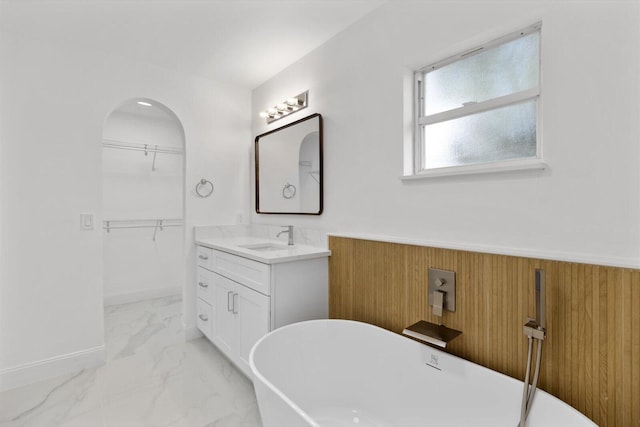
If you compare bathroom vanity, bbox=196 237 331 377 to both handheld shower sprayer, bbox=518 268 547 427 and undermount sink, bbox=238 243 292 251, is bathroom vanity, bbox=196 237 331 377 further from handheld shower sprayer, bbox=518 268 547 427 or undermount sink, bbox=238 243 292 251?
handheld shower sprayer, bbox=518 268 547 427

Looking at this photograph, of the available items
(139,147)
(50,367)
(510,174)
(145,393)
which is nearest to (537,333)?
(510,174)

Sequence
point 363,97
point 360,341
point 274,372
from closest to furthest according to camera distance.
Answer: point 274,372 → point 360,341 → point 363,97

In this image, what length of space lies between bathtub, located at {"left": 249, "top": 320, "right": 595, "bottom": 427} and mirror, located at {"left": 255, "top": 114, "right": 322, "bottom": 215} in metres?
1.00

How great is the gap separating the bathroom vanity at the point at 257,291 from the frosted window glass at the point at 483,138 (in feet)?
3.27

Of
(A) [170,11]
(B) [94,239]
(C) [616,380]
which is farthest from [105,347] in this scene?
(C) [616,380]

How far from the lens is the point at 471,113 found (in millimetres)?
1589

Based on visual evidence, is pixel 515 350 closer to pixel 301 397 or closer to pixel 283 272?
pixel 301 397

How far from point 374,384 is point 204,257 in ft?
5.79

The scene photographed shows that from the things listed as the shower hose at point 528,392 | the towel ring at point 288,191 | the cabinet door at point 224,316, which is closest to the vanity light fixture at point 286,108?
the towel ring at point 288,191

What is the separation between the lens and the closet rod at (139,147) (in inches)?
146

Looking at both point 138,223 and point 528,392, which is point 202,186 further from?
point 528,392

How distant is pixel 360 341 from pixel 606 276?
112 cm

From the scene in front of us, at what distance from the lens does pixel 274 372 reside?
1.59 metres

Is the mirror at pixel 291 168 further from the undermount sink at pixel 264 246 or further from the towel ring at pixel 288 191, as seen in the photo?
the undermount sink at pixel 264 246
